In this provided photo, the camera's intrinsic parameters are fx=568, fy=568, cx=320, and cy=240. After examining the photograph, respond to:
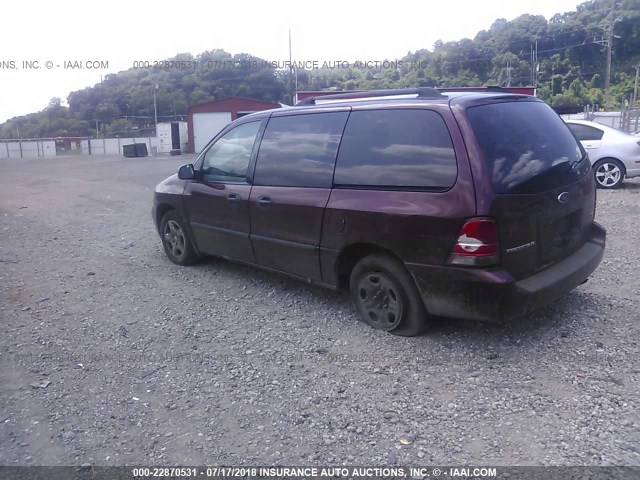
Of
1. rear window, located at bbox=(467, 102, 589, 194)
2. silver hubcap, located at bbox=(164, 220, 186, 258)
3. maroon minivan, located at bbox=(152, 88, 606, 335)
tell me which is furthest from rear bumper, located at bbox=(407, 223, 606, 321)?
silver hubcap, located at bbox=(164, 220, 186, 258)

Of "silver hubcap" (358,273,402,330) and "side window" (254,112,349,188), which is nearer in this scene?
"silver hubcap" (358,273,402,330)

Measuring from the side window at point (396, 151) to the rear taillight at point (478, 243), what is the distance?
0.34 metres

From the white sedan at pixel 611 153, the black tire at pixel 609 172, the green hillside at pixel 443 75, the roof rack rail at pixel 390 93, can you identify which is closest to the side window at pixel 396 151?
the roof rack rail at pixel 390 93

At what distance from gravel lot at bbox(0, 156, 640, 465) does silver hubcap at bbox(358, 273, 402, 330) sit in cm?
12

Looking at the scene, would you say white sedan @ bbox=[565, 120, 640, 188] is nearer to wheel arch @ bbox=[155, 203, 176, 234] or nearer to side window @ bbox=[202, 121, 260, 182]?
side window @ bbox=[202, 121, 260, 182]

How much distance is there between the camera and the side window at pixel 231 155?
5.54 meters

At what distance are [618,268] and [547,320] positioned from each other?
6.10ft

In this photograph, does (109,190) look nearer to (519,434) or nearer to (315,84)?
(519,434)

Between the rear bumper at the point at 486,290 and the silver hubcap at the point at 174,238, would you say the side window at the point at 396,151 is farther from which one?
the silver hubcap at the point at 174,238

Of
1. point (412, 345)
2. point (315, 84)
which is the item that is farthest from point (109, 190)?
point (315, 84)

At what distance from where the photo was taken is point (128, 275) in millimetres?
6480

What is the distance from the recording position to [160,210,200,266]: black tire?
6.47 metres

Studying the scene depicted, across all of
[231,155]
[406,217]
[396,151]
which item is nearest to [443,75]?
[231,155]

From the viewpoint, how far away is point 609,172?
38.1 feet
